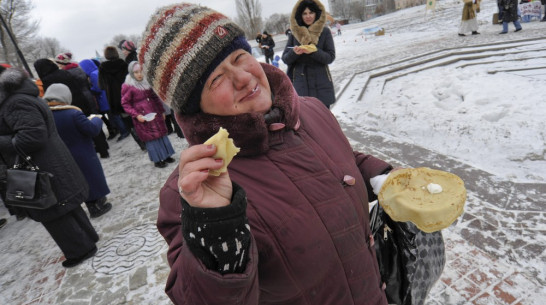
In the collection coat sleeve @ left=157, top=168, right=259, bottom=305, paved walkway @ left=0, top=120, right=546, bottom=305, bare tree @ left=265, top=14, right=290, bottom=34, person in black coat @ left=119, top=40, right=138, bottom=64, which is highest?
bare tree @ left=265, top=14, right=290, bottom=34

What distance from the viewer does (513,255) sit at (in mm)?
2400

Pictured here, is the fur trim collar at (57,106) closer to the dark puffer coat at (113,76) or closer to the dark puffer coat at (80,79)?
the dark puffer coat at (113,76)

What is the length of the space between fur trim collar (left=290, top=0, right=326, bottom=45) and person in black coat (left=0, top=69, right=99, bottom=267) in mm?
3321

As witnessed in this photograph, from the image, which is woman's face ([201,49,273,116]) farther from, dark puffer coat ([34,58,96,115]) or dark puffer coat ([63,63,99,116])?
dark puffer coat ([63,63,99,116])

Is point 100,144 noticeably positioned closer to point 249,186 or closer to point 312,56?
point 312,56

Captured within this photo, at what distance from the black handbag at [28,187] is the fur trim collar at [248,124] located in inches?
101

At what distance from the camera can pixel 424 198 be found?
4.26 feet

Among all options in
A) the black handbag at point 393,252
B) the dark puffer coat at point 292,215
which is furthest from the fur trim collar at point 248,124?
the black handbag at point 393,252

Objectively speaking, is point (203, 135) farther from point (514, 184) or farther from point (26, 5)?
point (26, 5)

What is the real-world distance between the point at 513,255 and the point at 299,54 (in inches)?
128

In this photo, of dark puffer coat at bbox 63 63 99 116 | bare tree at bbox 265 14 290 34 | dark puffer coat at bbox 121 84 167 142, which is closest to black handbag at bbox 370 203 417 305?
dark puffer coat at bbox 121 84 167 142

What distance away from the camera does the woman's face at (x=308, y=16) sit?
429cm

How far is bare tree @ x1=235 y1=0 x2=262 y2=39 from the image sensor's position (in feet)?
135

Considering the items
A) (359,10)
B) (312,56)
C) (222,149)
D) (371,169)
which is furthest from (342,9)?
(222,149)
